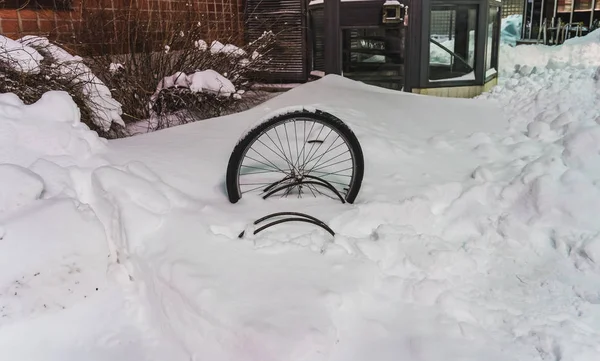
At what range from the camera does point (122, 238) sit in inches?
112

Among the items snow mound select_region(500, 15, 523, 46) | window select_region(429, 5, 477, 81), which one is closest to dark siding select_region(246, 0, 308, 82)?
window select_region(429, 5, 477, 81)

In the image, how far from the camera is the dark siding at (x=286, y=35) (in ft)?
26.7

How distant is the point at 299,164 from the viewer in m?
3.86

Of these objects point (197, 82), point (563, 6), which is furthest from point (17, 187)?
point (563, 6)

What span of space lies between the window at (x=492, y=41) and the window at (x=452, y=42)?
34cm

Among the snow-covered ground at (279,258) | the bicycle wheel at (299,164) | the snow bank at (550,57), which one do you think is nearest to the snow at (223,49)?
the bicycle wheel at (299,164)

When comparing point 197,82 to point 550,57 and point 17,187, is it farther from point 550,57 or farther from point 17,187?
point 550,57

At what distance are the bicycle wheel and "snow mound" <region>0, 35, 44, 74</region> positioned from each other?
5.98 ft

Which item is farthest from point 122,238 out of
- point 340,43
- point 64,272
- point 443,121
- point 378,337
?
point 340,43

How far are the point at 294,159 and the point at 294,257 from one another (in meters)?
1.34

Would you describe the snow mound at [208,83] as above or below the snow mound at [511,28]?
below

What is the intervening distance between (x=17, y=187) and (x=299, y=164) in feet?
6.12

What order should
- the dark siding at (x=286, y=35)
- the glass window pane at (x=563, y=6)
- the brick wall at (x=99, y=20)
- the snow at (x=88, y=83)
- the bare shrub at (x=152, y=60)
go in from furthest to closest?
the glass window pane at (x=563, y=6)
the dark siding at (x=286, y=35)
the bare shrub at (x=152, y=60)
the brick wall at (x=99, y=20)
the snow at (x=88, y=83)

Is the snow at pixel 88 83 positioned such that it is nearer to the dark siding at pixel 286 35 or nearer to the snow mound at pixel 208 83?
the snow mound at pixel 208 83
